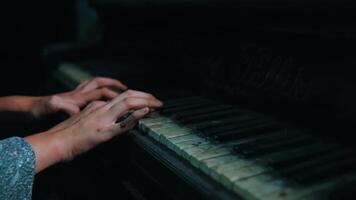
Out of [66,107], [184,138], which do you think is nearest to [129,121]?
[184,138]

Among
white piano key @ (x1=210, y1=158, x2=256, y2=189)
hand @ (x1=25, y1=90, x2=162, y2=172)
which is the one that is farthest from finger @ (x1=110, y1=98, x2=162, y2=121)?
white piano key @ (x1=210, y1=158, x2=256, y2=189)

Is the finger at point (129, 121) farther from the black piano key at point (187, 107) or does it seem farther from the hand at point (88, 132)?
the black piano key at point (187, 107)

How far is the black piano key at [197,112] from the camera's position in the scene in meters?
1.52

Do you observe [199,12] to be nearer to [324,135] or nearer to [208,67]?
[208,67]

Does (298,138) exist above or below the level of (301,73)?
below

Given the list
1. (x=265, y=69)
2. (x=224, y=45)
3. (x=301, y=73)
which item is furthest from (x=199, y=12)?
(x=301, y=73)

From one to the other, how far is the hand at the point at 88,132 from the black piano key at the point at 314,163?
1.88 ft

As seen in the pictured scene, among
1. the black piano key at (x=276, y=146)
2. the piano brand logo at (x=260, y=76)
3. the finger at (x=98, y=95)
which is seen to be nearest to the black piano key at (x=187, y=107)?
the piano brand logo at (x=260, y=76)

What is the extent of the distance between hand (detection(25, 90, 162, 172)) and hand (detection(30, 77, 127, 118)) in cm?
33

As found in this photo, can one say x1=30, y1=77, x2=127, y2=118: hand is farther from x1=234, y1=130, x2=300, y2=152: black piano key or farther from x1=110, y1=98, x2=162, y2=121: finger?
x1=234, y1=130, x2=300, y2=152: black piano key

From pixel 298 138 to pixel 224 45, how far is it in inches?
25.8

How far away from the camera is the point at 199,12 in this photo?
5.76 feet

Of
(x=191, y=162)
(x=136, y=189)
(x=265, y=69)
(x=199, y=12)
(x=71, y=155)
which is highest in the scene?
(x=199, y=12)

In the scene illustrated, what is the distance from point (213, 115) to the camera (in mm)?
1526
